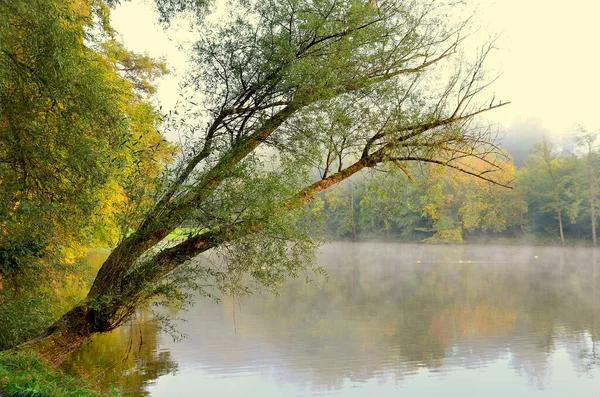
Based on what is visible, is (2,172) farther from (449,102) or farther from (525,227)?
(525,227)

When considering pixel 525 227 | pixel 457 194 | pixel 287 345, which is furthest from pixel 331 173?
pixel 525 227

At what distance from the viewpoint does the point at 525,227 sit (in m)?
54.3

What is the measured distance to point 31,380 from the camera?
5781 millimetres

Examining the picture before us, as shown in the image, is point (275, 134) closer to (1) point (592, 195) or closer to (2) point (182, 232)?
(2) point (182, 232)

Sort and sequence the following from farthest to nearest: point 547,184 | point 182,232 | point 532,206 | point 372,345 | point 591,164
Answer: point 532,206
point 547,184
point 591,164
point 372,345
point 182,232

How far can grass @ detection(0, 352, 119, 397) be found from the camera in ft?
17.5

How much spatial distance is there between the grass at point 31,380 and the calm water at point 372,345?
318 centimetres

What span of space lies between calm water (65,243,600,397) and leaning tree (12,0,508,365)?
1.60m

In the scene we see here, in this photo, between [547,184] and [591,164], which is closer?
[591,164]

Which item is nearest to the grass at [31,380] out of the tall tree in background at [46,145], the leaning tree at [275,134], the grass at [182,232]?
the leaning tree at [275,134]

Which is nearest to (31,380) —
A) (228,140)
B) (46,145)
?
(46,145)

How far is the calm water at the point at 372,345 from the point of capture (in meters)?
11.9

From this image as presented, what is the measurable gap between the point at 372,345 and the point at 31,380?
10.4 metres

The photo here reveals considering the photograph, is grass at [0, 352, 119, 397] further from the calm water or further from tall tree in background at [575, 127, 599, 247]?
tall tree in background at [575, 127, 599, 247]
